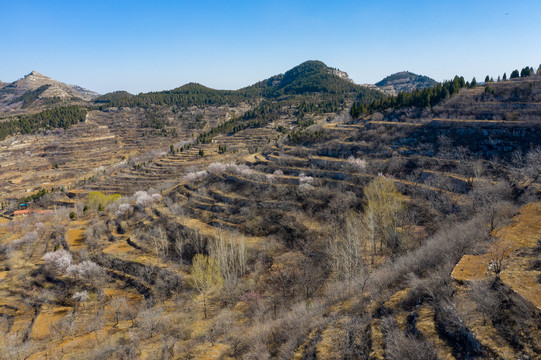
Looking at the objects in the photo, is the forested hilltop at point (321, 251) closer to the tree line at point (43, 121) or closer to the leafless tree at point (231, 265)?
the leafless tree at point (231, 265)

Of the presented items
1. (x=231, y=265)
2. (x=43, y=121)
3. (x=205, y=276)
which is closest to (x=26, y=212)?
(x=205, y=276)

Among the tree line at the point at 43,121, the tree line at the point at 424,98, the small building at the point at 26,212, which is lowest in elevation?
the small building at the point at 26,212

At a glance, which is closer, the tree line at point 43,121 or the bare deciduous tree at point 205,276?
the bare deciduous tree at point 205,276

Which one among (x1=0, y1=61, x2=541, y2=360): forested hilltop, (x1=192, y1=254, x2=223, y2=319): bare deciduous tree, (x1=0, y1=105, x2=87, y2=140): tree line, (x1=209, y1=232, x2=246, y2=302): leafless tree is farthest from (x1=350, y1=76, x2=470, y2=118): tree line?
(x1=0, y1=105, x2=87, y2=140): tree line

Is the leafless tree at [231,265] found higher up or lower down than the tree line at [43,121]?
lower down

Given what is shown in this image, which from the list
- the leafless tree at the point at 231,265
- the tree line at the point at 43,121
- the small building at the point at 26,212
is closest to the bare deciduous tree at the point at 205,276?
the leafless tree at the point at 231,265

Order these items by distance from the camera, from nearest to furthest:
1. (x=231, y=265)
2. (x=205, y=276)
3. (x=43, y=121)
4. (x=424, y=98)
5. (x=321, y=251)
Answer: (x=205, y=276) < (x=321, y=251) < (x=231, y=265) < (x=424, y=98) < (x=43, y=121)

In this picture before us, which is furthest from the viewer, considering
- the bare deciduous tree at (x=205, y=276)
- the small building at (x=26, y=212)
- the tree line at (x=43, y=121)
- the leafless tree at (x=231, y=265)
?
the tree line at (x=43, y=121)

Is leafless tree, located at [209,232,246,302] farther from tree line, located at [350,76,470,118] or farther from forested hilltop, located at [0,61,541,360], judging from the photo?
tree line, located at [350,76,470,118]

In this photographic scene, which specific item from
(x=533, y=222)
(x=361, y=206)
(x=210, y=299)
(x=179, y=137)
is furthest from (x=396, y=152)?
(x=179, y=137)

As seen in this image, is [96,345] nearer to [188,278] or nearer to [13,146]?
[188,278]

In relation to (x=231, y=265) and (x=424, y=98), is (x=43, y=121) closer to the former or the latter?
(x=231, y=265)
